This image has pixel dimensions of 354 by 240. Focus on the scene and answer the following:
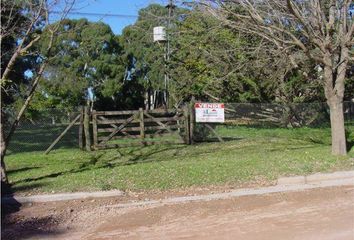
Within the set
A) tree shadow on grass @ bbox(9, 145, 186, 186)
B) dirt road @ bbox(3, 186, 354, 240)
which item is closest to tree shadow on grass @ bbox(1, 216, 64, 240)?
dirt road @ bbox(3, 186, 354, 240)

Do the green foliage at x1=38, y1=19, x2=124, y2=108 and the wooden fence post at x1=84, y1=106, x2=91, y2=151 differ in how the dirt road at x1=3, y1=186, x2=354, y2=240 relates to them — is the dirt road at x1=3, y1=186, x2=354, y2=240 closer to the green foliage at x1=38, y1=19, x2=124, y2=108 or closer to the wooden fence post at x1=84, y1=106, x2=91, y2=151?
the wooden fence post at x1=84, y1=106, x2=91, y2=151

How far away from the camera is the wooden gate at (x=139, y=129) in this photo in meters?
18.2

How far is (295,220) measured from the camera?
7199 mm

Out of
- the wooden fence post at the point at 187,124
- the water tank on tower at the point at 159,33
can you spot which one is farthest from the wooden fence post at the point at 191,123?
the water tank on tower at the point at 159,33

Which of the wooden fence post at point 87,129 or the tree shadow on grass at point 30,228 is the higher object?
the wooden fence post at point 87,129

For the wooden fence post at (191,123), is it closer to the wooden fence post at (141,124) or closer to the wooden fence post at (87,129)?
the wooden fence post at (141,124)

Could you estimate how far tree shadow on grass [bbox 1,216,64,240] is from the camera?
715 centimetres

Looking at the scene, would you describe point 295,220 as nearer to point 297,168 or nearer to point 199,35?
point 297,168

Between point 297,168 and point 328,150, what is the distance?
3118mm

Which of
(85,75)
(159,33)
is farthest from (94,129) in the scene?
(85,75)

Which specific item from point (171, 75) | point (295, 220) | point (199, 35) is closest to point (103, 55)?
point (171, 75)

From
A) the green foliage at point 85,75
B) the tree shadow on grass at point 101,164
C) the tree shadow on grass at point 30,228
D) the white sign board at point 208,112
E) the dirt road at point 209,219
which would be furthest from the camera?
the green foliage at point 85,75

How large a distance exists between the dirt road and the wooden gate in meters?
9.31

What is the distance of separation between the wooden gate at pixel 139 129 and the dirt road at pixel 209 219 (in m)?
9.31
